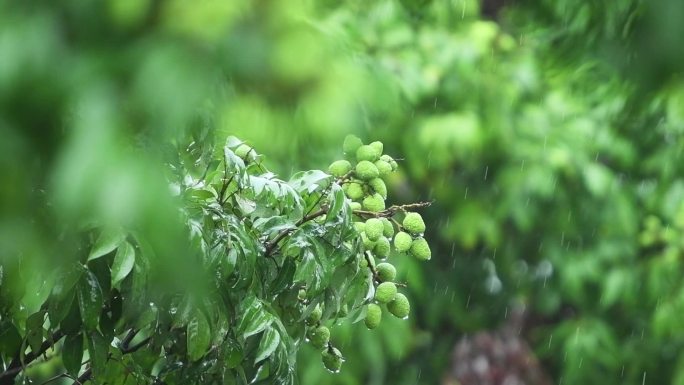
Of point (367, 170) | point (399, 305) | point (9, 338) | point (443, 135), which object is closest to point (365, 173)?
point (367, 170)

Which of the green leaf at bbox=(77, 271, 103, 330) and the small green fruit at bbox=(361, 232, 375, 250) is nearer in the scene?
the green leaf at bbox=(77, 271, 103, 330)

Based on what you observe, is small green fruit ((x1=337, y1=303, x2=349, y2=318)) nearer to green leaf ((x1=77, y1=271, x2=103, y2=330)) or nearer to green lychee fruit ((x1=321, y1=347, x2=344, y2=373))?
green lychee fruit ((x1=321, y1=347, x2=344, y2=373))

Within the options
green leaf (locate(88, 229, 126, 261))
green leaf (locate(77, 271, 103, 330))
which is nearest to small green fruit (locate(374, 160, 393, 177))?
green leaf (locate(77, 271, 103, 330))

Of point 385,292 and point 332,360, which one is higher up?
point 385,292

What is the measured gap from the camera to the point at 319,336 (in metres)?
2.11

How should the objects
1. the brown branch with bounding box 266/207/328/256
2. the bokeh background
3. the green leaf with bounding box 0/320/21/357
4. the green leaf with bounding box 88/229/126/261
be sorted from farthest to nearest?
1. the brown branch with bounding box 266/207/328/256
2. the green leaf with bounding box 0/320/21/357
3. the green leaf with bounding box 88/229/126/261
4. the bokeh background

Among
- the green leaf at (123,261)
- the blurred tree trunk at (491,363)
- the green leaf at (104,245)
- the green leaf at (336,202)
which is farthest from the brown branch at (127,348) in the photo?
the blurred tree trunk at (491,363)

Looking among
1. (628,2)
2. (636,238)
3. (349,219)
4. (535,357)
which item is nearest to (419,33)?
(636,238)

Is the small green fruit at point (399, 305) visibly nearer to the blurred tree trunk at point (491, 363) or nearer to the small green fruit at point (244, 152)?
the small green fruit at point (244, 152)

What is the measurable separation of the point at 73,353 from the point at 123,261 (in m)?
0.32

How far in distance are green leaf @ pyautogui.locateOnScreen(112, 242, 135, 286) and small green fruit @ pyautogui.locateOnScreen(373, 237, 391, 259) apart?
0.61 m

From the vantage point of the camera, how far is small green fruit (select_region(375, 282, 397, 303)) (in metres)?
2.09

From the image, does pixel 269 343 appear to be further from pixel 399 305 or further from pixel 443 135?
pixel 443 135

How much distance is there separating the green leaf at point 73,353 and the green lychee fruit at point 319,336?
0.46 meters
